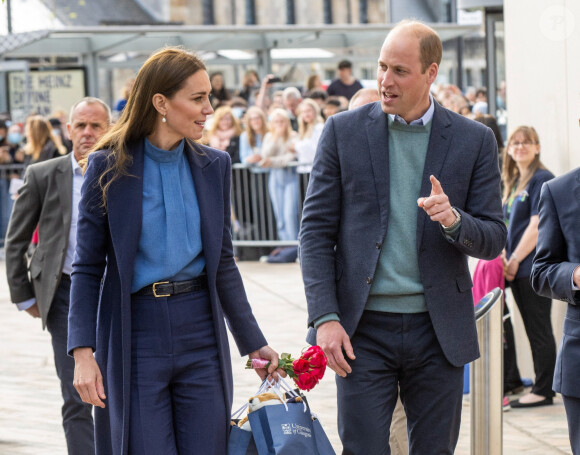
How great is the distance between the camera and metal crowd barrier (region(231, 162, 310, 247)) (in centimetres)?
1631

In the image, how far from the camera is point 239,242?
1666 centimetres

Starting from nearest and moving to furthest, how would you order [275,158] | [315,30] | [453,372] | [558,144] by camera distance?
[453,372], [558,144], [275,158], [315,30]

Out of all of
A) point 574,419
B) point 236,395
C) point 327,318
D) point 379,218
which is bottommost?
point 236,395

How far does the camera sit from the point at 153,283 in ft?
13.5

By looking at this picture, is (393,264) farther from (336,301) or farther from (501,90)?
(501,90)

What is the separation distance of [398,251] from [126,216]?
3.12 ft

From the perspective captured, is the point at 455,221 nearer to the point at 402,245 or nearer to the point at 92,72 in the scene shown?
the point at 402,245

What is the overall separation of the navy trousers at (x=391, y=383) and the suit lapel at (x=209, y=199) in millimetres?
581

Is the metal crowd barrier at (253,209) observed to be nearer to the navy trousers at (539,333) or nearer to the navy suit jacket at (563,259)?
the navy trousers at (539,333)

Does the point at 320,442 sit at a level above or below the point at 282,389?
below

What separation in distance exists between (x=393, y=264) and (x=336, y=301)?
239mm

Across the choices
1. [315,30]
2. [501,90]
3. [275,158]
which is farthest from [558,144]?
[315,30]

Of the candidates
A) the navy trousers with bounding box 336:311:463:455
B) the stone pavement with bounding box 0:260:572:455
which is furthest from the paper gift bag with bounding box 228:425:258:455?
the stone pavement with bounding box 0:260:572:455

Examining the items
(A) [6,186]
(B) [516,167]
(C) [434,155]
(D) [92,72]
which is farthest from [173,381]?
(D) [92,72]
